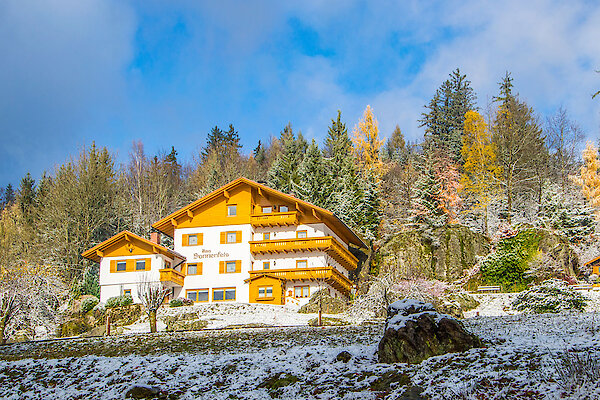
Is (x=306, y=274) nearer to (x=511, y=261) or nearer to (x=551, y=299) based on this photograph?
(x=511, y=261)

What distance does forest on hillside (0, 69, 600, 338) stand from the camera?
2180 inches

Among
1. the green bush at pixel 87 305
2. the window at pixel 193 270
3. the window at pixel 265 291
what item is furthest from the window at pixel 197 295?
the green bush at pixel 87 305

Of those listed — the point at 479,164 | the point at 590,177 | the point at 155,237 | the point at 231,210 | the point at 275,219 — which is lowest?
the point at 155,237

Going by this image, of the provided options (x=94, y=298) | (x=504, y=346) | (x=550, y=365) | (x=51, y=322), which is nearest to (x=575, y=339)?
(x=504, y=346)

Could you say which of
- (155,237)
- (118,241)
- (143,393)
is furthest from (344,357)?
(155,237)

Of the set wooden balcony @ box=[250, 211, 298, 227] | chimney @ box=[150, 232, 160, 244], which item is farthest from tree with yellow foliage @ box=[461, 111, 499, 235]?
chimney @ box=[150, 232, 160, 244]

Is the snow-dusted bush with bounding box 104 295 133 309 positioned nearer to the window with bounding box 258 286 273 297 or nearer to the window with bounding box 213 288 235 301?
the window with bounding box 213 288 235 301

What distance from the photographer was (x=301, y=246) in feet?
168

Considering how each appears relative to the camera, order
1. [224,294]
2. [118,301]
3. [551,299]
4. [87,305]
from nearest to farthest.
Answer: [551,299]
[87,305]
[118,301]
[224,294]

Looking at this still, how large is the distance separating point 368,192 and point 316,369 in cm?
4419

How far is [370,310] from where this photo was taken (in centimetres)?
4003

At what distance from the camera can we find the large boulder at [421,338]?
17.1 meters

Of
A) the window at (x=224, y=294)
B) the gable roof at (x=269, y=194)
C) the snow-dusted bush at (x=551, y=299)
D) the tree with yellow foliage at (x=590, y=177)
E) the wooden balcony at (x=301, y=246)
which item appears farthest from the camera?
the tree with yellow foliage at (x=590, y=177)

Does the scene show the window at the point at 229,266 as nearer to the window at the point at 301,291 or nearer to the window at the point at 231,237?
the window at the point at 231,237
